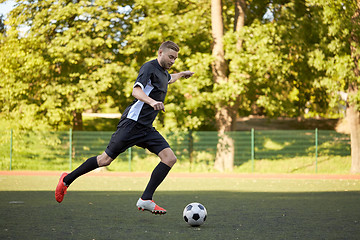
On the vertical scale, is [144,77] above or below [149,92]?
above

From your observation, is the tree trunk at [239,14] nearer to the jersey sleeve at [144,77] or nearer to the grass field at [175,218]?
the grass field at [175,218]

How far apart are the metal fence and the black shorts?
13479mm

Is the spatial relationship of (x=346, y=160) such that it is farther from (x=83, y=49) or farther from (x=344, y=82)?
(x=83, y=49)

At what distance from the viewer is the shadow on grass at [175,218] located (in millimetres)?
5289

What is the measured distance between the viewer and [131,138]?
19.8 ft

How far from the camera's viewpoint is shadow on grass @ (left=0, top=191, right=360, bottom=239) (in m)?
5.29

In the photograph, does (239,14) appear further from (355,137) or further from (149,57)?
(355,137)

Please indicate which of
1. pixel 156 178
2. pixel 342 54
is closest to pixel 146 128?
pixel 156 178

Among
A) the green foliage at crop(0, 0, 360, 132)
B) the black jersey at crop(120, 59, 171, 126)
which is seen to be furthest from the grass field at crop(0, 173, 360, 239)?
the green foliage at crop(0, 0, 360, 132)

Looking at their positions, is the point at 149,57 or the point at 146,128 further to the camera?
the point at 149,57

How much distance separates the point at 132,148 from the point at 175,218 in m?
13.4

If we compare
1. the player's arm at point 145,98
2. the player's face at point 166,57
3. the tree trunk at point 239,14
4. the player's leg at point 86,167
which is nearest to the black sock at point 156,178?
the player's leg at point 86,167

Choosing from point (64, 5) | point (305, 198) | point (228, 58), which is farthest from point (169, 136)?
point (305, 198)

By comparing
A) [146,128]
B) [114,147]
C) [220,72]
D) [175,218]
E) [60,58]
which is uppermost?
[60,58]
